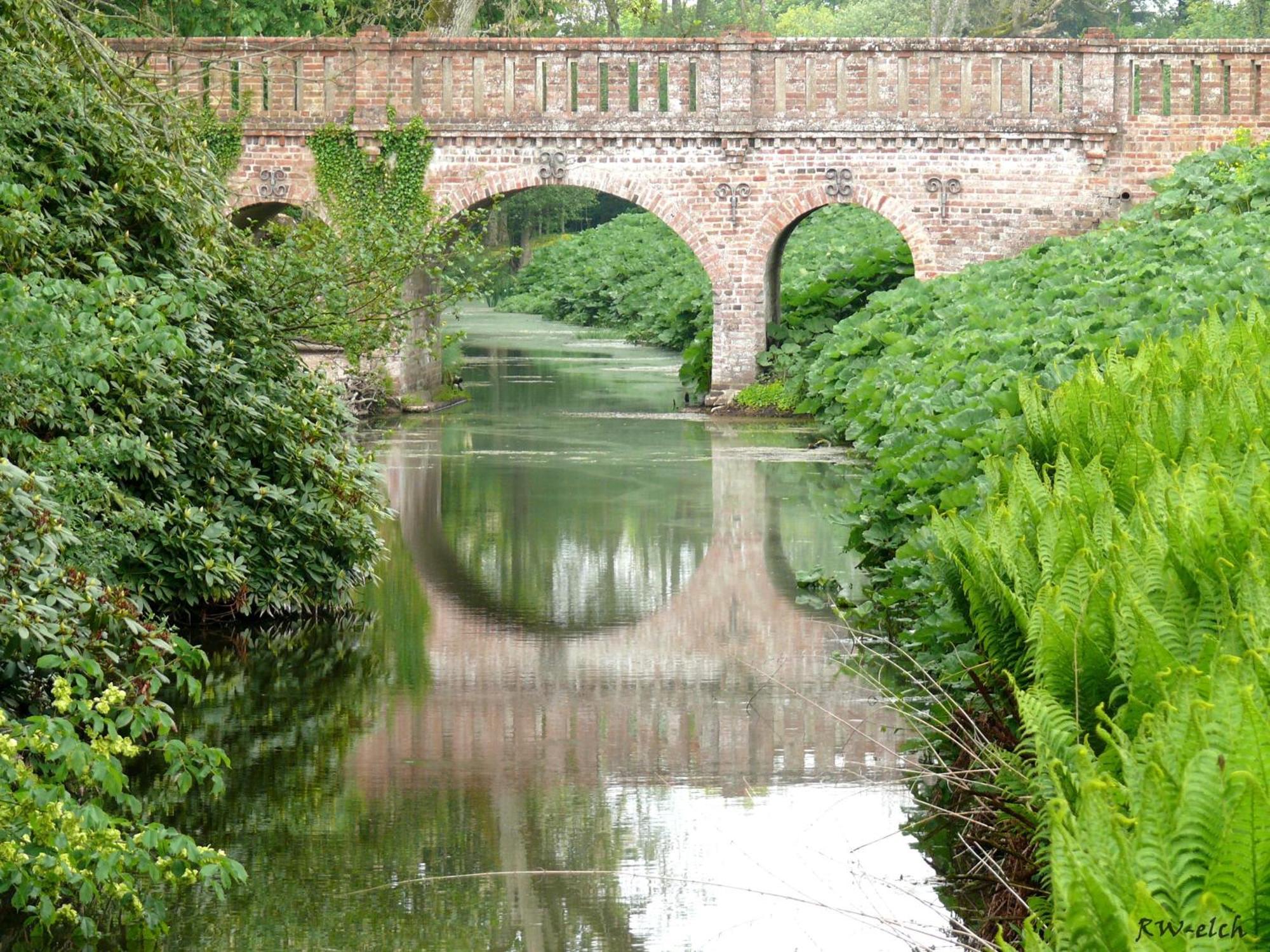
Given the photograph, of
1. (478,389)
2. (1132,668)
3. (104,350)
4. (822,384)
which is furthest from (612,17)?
(1132,668)

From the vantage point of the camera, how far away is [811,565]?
46.3 ft

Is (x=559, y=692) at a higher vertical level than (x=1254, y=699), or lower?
lower

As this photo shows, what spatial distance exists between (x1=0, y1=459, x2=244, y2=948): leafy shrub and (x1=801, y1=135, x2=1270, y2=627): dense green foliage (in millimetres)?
3980

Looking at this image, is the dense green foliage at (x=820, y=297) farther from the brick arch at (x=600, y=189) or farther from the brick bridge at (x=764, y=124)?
the brick arch at (x=600, y=189)

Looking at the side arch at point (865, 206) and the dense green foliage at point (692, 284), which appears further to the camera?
the dense green foliage at point (692, 284)

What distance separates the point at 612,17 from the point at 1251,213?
16.1 metres

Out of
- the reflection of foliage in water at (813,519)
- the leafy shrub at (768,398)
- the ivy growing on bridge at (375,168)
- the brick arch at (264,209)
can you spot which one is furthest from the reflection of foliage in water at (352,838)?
the ivy growing on bridge at (375,168)

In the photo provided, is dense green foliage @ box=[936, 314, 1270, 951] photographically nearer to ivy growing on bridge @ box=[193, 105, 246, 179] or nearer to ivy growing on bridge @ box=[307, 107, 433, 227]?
ivy growing on bridge @ box=[307, 107, 433, 227]

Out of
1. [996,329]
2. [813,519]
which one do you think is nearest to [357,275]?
[813,519]

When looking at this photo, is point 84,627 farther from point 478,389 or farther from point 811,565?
A: point 478,389

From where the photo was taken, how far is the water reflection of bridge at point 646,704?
8.88 m

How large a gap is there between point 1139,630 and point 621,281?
39.5 meters

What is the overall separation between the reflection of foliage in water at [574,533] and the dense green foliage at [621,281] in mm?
14109

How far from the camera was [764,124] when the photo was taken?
2392cm
